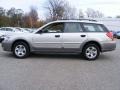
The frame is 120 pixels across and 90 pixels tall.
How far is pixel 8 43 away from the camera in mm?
11211

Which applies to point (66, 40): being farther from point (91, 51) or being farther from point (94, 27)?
point (94, 27)

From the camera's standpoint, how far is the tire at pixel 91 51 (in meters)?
11.0

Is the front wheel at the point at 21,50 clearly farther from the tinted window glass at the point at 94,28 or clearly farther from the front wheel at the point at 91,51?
the tinted window glass at the point at 94,28

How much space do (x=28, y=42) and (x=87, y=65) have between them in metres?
2.85

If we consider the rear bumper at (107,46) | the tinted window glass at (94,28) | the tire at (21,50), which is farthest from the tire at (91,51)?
the tire at (21,50)

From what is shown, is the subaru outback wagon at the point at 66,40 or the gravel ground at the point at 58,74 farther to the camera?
the subaru outback wagon at the point at 66,40

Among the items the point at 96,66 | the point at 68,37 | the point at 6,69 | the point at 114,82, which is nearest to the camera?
the point at 114,82

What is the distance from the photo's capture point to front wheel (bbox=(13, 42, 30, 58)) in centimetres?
1116

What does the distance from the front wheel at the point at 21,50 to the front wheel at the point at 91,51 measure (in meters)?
2.45

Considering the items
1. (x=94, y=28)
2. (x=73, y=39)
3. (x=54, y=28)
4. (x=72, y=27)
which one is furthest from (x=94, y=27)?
(x=54, y=28)

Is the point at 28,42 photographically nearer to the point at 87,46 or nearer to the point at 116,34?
the point at 87,46

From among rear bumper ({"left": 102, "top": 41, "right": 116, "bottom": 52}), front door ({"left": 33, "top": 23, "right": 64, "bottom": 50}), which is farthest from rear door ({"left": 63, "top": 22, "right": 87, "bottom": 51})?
rear bumper ({"left": 102, "top": 41, "right": 116, "bottom": 52})

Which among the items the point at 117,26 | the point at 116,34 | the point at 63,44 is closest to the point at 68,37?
the point at 63,44

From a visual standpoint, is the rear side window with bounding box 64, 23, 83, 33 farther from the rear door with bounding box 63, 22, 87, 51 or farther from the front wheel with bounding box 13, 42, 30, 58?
the front wheel with bounding box 13, 42, 30, 58
